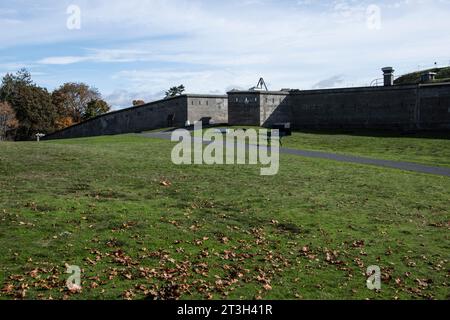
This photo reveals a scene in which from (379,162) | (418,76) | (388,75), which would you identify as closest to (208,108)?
(388,75)

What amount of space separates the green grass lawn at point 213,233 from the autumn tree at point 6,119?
60.9 meters

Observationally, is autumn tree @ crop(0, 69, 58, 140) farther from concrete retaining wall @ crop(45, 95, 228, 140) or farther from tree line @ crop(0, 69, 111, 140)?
concrete retaining wall @ crop(45, 95, 228, 140)

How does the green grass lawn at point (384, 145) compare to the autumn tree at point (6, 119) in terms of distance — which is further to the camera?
the autumn tree at point (6, 119)

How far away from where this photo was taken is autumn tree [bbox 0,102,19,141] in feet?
236

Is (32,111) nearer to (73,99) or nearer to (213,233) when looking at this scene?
(73,99)

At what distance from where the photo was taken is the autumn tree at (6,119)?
7201 centimetres

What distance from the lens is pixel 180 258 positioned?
8961 millimetres

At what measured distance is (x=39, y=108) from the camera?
3012 inches

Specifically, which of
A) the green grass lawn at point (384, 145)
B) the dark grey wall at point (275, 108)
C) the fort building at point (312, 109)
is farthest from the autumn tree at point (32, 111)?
the green grass lawn at point (384, 145)

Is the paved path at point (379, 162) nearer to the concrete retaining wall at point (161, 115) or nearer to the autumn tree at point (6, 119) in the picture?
the concrete retaining wall at point (161, 115)

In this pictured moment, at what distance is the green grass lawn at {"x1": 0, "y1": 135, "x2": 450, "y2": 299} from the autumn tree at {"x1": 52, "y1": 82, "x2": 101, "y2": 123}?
74.9 meters
